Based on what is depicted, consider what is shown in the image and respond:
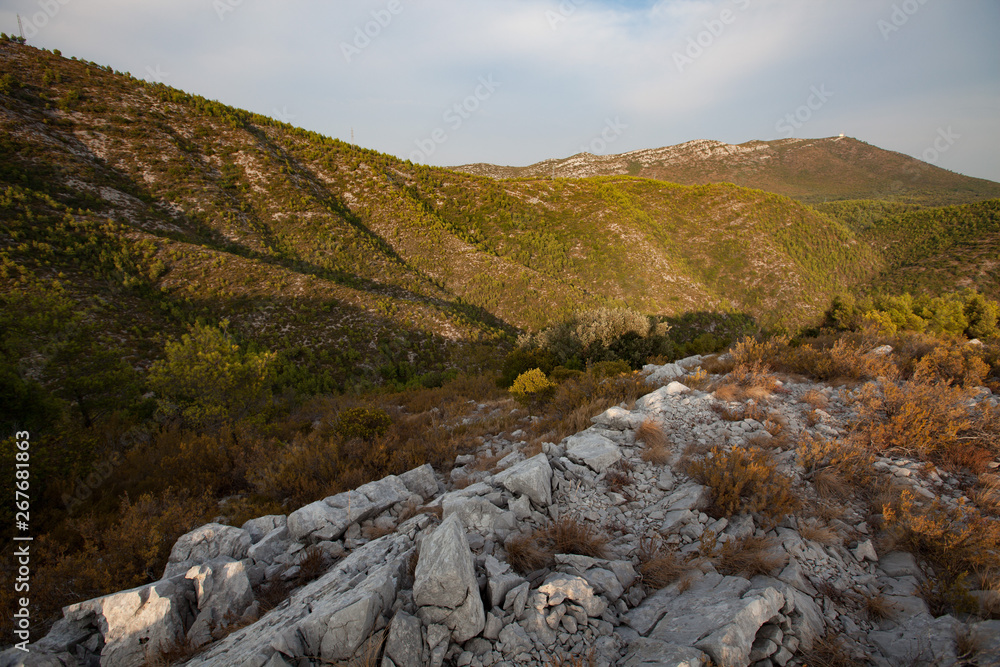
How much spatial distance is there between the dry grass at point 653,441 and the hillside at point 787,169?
80.6m

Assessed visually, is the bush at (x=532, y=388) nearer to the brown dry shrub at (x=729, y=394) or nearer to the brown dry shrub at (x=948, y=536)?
the brown dry shrub at (x=729, y=394)

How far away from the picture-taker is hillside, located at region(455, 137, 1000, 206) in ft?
263

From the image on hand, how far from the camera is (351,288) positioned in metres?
22.5

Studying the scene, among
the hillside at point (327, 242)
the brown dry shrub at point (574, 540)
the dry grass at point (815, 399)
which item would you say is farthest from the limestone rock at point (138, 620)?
the hillside at point (327, 242)

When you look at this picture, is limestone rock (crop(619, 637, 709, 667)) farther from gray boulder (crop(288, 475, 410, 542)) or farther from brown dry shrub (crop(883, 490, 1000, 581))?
gray boulder (crop(288, 475, 410, 542))

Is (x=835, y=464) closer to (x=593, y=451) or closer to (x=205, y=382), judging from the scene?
(x=593, y=451)

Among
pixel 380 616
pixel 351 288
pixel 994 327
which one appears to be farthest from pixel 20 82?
pixel 994 327

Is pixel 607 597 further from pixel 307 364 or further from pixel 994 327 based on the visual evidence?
pixel 994 327

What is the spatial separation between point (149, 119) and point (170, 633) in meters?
40.1

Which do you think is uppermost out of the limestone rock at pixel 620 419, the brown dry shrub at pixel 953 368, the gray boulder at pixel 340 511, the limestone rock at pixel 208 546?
the brown dry shrub at pixel 953 368

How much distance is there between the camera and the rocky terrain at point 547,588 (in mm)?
→ 2504

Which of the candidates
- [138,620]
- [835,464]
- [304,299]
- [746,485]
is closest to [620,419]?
[746,485]

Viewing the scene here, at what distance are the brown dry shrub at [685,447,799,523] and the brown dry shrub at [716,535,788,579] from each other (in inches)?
14.6

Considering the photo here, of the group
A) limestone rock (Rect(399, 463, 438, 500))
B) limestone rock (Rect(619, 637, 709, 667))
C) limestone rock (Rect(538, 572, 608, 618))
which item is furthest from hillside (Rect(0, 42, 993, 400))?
limestone rock (Rect(619, 637, 709, 667))
